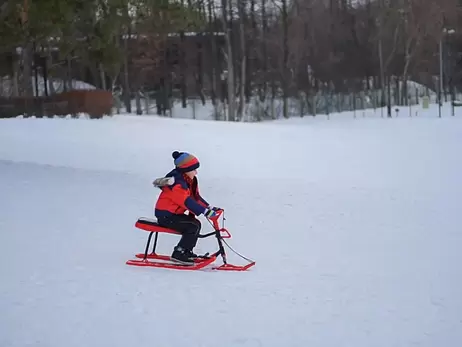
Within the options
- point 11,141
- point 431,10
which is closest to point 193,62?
point 431,10

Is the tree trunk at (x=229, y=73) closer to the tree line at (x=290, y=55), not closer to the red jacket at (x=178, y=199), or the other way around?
the tree line at (x=290, y=55)

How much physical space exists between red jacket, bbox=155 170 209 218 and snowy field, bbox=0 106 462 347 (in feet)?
2.51

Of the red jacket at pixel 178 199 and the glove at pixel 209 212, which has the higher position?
the red jacket at pixel 178 199

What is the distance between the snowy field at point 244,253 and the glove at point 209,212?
73cm

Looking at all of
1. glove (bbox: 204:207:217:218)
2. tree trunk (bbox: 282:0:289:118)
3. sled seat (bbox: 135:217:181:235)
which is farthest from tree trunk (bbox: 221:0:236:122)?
glove (bbox: 204:207:217:218)

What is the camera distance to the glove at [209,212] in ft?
29.8

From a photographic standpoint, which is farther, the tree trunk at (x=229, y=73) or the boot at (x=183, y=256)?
the tree trunk at (x=229, y=73)

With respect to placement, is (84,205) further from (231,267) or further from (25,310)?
(25,310)

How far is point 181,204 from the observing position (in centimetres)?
931

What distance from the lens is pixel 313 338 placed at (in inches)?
276

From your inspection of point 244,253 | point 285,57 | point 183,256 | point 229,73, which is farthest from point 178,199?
point 285,57

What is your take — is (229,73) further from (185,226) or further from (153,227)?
(185,226)

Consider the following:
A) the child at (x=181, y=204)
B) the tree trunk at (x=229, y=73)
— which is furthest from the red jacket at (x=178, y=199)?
the tree trunk at (x=229, y=73)

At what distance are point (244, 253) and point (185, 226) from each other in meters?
1.47
